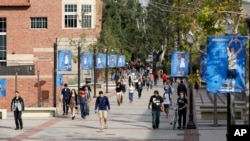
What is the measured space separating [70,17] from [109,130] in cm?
5625

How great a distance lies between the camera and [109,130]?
2688 cm

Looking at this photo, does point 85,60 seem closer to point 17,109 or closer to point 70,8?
point 17,109

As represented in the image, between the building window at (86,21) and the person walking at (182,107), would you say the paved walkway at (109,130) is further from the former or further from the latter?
the building window at (86,21)

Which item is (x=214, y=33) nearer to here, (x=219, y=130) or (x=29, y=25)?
(x=219, y=130)

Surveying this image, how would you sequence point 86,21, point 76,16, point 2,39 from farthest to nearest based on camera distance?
point 2,39 < point 86,21 < point 76,16

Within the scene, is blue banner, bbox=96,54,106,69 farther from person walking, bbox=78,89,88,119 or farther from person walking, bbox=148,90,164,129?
person walking, bbox=148,90,164,129

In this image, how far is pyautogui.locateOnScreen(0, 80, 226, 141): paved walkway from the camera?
955 inches

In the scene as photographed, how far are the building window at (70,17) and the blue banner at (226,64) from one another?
68.6 m

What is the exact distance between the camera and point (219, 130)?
85.5ft

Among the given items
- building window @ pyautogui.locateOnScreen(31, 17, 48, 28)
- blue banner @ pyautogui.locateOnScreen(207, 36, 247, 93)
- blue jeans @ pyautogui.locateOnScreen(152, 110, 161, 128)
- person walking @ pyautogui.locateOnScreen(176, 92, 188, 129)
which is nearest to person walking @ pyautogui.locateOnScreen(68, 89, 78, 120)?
blue jeans @ pyautogui.locateOnScreen(152, 110, 161, 128)

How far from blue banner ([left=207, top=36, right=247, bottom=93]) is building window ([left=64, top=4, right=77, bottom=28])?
68606 millimetres

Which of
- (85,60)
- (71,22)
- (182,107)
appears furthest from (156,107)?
(71,22)

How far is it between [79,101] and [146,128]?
5849mm

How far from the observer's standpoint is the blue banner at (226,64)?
12.8m
